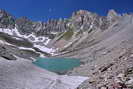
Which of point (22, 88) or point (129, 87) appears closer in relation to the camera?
point (129, 87)

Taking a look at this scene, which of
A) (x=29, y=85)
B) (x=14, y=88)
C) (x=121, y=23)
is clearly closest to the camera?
(x=14, y=88)

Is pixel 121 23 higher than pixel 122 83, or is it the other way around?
pixel 121 23

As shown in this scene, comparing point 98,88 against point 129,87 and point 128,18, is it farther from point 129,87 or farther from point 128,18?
point 128,18

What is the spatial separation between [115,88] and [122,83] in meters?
0.84

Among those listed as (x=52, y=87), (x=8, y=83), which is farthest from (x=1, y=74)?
(x=52, y=87)

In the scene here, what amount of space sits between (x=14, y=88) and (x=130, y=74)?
41.3 feet

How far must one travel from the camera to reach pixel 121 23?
152m

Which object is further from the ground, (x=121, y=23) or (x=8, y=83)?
(x=121, y=23)

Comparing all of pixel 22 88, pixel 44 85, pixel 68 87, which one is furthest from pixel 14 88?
pixel 68 87

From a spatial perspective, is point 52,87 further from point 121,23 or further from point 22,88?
point 121,23

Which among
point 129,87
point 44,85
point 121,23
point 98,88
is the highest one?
point 121,23

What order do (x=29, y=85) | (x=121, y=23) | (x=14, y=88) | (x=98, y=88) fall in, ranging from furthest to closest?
(x=121, y=23)
(x=29, y=85)
(x=14, y=88)
(x=98, y=88)

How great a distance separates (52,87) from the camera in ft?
76.5

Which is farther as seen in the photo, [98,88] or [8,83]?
[8,83]
